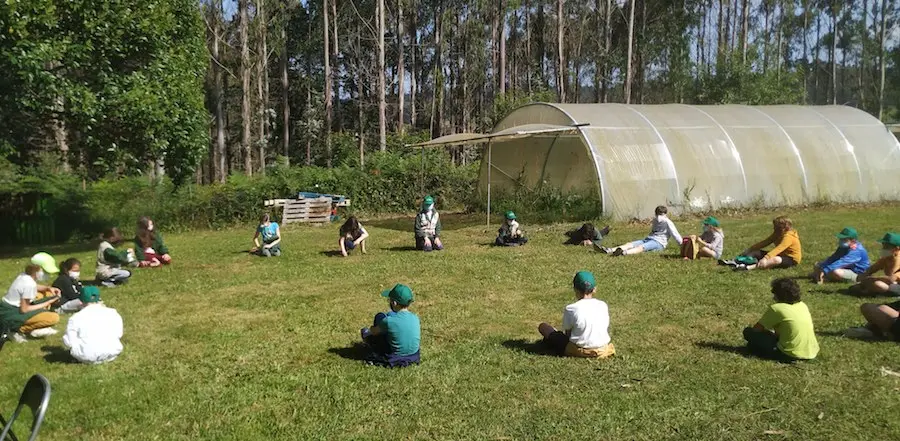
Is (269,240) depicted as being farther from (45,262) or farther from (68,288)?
(45,262)

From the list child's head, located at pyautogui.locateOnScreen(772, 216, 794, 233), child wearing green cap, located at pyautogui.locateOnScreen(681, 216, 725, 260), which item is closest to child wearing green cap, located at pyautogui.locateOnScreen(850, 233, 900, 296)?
child's head, located at pyautogui.locateOnScreen(772, 216, 794, 233)

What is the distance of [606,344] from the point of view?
634 cm

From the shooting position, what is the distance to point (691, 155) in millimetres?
19344

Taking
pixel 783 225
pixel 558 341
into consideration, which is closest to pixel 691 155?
pixel 783 225

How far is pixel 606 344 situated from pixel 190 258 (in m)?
10.1

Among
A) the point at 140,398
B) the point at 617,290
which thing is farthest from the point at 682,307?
the point at 140,398

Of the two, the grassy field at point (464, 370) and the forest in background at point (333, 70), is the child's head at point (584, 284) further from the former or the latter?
the forest in background at point (333, 70)

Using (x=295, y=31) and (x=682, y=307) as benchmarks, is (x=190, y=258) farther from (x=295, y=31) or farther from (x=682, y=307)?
(x=295, y=31)

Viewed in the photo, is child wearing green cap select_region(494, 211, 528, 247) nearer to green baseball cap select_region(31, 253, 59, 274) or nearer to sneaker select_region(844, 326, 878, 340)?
sneaker select_region(844, 326, 878, 340)

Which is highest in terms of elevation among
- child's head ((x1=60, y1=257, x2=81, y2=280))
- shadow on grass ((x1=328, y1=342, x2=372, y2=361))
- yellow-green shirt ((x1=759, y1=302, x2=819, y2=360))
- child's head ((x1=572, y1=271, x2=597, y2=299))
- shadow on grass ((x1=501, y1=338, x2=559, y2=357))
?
child's head ((x1=572, y1=271, x2=597, y2=299))

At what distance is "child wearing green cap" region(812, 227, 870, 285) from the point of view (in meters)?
9.42

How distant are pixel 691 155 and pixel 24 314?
17369 mm

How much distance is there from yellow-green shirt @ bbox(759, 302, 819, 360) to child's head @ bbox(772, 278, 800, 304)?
0.17 feet

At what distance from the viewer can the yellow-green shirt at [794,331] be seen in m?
6.03
